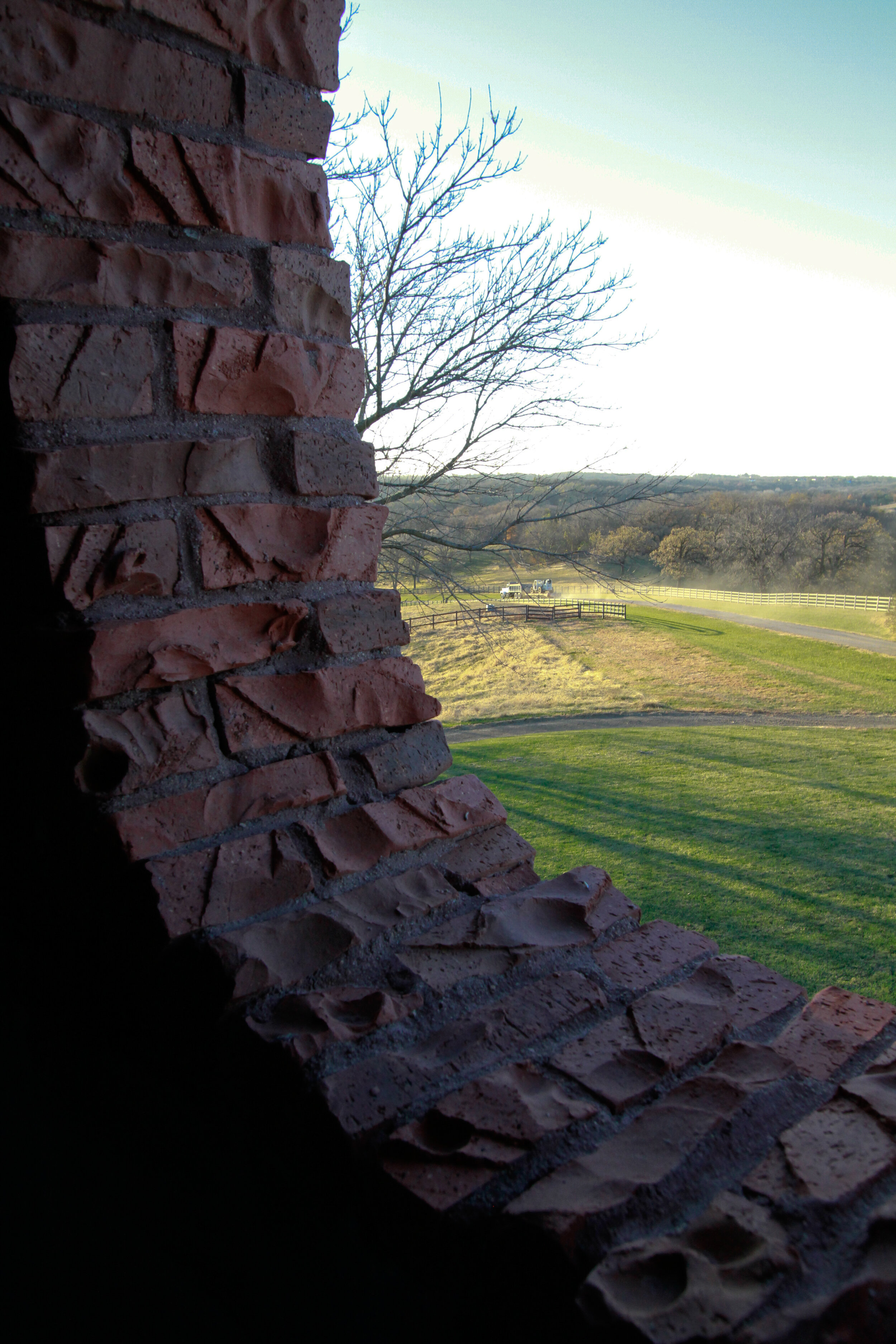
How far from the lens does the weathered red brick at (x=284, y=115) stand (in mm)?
868

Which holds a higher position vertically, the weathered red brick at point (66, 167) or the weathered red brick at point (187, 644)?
the weathered red brick at point (66, 167)

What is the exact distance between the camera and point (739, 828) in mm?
8930

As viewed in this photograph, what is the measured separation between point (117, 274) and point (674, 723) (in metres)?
15.5

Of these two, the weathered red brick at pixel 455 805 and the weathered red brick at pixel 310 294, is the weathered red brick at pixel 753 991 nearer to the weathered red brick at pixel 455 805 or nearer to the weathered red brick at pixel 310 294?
the weathered red brick at pixel 455 805

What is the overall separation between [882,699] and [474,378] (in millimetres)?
12467

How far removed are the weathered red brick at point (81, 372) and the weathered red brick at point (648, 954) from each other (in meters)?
0.73

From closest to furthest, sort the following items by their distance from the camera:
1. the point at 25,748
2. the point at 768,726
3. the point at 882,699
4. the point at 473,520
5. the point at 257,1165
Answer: the point at 257,1165 → the point at 25,748 → the point at 473,520 → the point at 768,726 → the point at 882,699

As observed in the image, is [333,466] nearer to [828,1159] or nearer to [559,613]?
[828,1159]

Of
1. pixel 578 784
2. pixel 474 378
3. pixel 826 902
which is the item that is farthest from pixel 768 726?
pixel 474 378

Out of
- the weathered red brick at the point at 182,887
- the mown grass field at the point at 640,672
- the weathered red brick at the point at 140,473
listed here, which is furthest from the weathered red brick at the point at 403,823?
the mown grass field at the point at 640,672

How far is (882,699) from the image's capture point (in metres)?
16.3

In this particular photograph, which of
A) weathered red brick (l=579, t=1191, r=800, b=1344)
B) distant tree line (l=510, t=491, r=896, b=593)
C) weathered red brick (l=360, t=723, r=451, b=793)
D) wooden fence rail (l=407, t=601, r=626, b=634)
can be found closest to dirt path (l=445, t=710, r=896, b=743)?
wooden fence rail (l=407, t=601, r=626, b=634)

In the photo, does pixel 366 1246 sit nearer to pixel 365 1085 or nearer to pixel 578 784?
pixel 365 1085

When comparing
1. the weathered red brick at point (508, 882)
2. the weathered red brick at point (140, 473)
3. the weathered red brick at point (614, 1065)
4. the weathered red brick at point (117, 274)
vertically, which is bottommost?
the weathered red brick at point (614, 1065)
